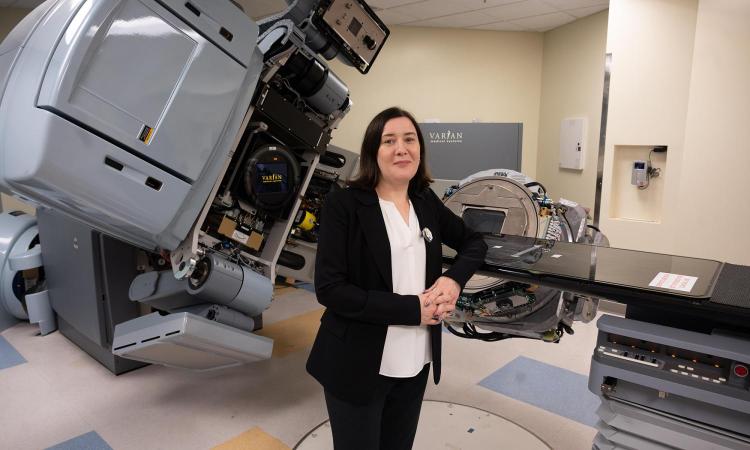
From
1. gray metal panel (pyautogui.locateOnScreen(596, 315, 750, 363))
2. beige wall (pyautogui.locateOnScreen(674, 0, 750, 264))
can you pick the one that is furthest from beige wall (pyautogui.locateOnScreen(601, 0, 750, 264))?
gray metal panel (pyautogui.locateOnScreen(596, 315, 750, 363))

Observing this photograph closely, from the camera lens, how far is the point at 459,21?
5668 mm

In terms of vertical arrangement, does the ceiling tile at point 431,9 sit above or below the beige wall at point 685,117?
above

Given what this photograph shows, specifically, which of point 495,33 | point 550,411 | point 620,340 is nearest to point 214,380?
point 550,411

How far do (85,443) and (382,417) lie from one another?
1.68 meters

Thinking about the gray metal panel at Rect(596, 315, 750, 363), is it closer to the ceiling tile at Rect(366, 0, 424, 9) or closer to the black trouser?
the black trouser

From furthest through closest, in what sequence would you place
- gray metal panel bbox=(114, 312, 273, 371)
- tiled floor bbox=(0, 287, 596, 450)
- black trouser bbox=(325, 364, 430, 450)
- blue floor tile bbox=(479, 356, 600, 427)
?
1. blue floor tile bbox=(479, 356, 600, 427)
2. tiled floor bbox=(0, 287, 596, 450)
3. gray metal panel bbox=(114, 312, 273, 371)
4. black trouser bbox=(325, 364, 430, 450)

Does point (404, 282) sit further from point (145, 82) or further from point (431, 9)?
point (431, 9)

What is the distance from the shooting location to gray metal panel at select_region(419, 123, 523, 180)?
5.30 meters

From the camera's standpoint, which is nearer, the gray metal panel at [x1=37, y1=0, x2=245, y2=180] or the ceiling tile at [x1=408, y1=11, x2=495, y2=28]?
the gray metal panel at [x1=37, y1=0, x2=245, y2=180]

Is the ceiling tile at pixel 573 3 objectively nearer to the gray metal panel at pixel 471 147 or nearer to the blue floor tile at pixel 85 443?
the gray metal panel at pixel 471 147

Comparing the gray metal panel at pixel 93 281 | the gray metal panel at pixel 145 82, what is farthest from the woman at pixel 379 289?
the gray metal panel at pixel 93 281

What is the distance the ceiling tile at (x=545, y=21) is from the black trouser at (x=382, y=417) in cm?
498

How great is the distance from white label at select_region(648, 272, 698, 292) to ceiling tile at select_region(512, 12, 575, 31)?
15.2ft

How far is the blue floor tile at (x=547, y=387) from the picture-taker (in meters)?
2.68
